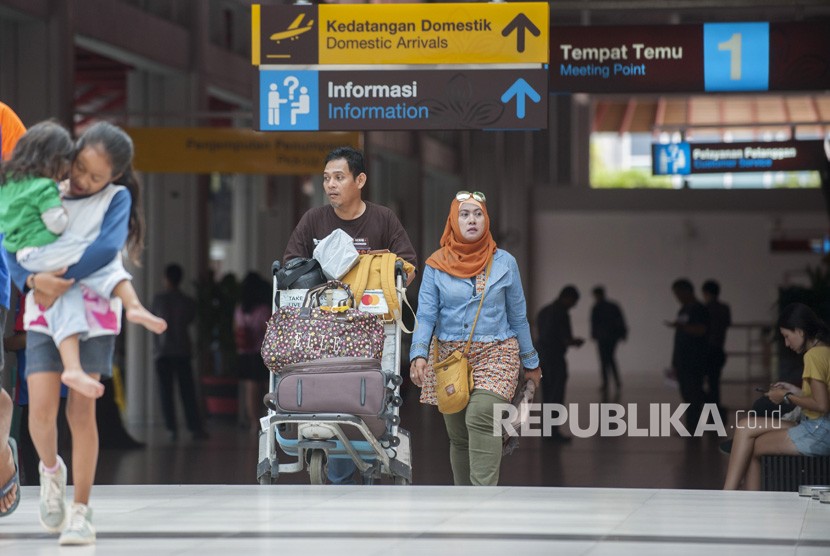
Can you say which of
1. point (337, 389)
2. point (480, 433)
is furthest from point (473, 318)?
point (337, 389)

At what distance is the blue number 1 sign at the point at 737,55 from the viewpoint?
10234mm

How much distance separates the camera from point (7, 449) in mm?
5719

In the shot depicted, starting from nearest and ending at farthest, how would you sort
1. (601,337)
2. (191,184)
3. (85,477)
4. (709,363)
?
(85,477) → (709,363) → (191,184) → (601,337)

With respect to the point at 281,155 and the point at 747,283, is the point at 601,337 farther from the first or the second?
the point at 281,155

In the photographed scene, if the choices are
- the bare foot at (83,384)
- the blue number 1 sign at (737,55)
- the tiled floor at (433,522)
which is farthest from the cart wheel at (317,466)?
the blue number 1 sign at (737,55)

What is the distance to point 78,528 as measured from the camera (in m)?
5.21

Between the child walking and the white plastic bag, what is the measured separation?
2.00 m

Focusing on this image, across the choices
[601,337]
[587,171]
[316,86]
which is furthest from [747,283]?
[316,86]

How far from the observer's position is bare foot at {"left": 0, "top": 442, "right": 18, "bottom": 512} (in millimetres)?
5703

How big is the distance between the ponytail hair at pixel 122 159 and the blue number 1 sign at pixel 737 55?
19.0ft

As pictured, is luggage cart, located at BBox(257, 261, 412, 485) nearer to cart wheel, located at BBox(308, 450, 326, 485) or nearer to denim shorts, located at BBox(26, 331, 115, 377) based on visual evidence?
cart wheel, located at BBox(308, 450, 326, 485)

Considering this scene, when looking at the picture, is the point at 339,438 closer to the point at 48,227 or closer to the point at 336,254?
the point at 336,254

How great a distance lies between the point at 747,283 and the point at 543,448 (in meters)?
14.7

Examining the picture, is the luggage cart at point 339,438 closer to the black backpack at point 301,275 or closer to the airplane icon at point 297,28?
the black backpack at point 301,275
